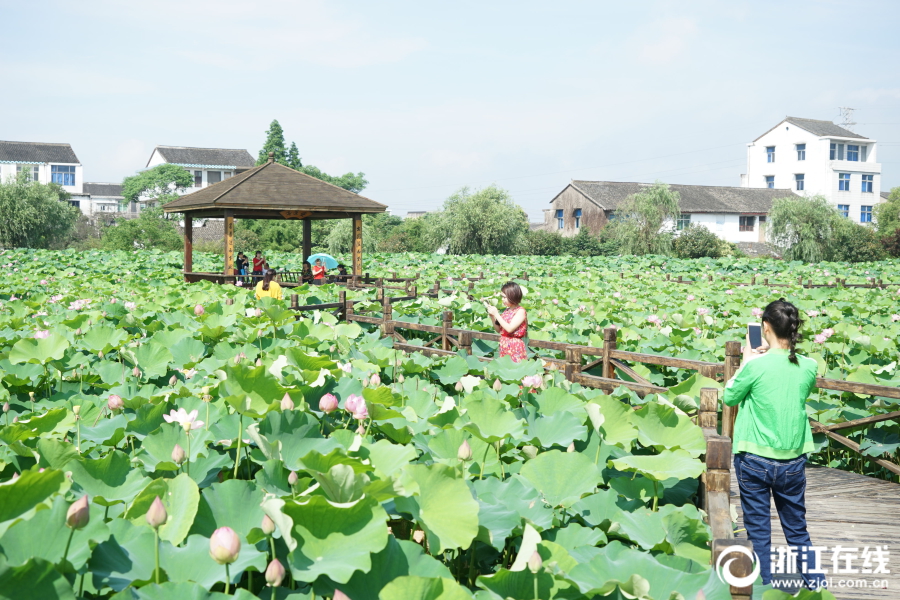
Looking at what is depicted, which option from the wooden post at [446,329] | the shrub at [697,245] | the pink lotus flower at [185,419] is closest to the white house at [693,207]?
the shrub at [697,245]

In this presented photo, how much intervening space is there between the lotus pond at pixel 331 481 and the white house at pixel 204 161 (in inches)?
2123

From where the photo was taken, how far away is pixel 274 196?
14305 mm

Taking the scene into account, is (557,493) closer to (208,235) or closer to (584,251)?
(584,251)

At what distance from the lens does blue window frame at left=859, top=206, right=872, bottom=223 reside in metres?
45.2

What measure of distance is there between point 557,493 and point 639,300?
8.65m

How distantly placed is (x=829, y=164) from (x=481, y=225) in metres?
24.1

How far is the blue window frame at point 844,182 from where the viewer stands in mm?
44156

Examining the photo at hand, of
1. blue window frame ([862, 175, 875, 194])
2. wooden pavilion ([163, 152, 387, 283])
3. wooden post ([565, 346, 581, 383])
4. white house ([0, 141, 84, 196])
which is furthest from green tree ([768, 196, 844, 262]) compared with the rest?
white house ([0, 141, 84, 196])

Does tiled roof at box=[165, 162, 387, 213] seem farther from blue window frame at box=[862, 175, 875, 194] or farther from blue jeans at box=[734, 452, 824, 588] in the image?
blue window frame at box=[862, 175, 875, 194]

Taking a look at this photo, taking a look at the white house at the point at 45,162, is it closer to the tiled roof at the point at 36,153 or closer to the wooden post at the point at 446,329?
the tiled roof at the point at 36,153

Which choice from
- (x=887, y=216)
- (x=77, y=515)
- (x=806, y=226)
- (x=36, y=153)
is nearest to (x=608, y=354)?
(x=77, y=515)

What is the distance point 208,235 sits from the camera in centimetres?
3972

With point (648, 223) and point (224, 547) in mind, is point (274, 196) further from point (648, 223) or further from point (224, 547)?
point (648, 223)

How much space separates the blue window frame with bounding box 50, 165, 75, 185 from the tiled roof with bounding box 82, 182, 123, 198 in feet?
31.0
